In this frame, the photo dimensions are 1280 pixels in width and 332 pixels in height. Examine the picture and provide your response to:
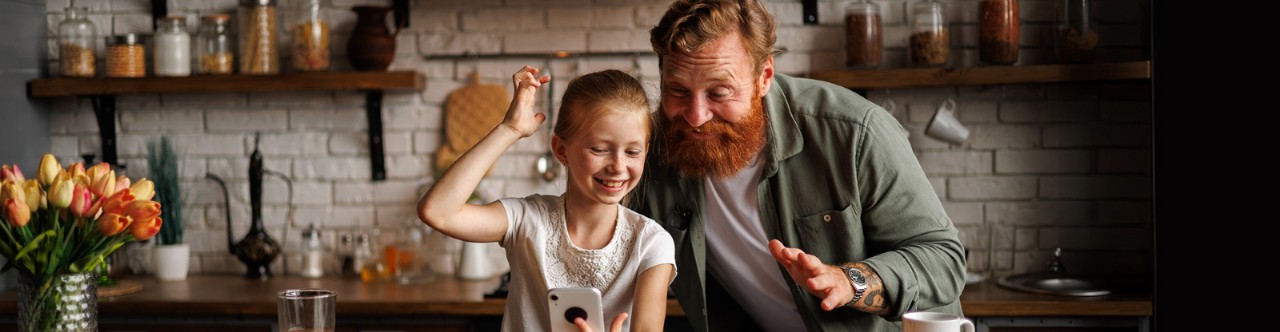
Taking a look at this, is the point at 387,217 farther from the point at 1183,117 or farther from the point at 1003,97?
the point at 1183,117

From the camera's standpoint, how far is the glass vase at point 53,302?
1.68m

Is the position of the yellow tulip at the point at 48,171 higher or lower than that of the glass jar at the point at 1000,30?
lower

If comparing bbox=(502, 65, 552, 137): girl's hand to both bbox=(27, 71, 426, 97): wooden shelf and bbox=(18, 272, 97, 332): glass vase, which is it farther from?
bbox=(27, 71, 426, 97): wooden shelf

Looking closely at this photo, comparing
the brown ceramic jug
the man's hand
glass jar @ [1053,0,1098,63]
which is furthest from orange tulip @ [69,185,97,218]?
glass jar @ [1053,0,1098,63]

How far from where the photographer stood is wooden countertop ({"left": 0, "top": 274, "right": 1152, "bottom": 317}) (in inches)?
114

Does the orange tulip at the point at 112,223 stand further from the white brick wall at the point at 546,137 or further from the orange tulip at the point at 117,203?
the white brick wall at the point at 546,137

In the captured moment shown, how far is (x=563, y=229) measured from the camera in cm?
181

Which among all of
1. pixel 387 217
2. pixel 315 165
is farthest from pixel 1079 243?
pixel 315 165

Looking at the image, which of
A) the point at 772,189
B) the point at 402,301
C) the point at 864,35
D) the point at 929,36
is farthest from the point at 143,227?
the point at 929,36

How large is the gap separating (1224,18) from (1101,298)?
6.30 ft

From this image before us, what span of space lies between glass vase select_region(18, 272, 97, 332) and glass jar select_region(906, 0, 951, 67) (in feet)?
7.47

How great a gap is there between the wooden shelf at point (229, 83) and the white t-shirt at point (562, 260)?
1.67 m

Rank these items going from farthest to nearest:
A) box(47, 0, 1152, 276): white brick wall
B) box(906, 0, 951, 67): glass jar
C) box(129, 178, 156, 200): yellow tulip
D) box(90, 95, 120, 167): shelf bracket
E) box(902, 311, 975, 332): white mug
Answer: box(90, 95, 120, 167): shelf bracket < box(47, 0, 1152, 276): white brick wall < box(906, 0, 951, 67): glass jar < box(129, 178, 156, 200): yellow tulip < box(902, 311, 975, 332): white mug

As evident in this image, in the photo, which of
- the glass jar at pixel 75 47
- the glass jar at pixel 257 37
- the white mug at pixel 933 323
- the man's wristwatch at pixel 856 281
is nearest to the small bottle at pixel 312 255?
the glass jar at pixel 257 37
